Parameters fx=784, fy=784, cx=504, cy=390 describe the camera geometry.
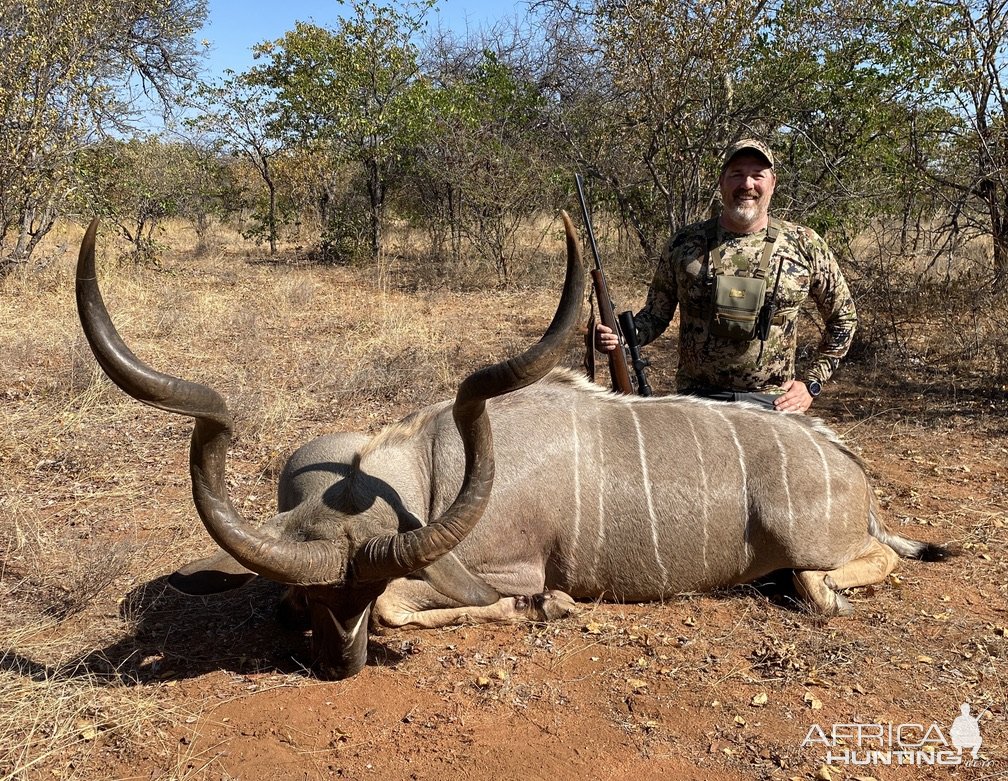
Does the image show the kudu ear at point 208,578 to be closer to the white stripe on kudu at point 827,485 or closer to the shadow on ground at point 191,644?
the shadow on ground at point 191,644

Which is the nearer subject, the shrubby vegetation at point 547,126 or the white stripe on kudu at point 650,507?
the white stripe on kudu at point 650,507

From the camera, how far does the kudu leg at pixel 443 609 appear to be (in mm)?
3219

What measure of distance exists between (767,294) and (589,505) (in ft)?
Result: 5.06

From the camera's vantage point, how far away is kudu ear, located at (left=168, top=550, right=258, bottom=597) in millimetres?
3098

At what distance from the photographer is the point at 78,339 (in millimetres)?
7133

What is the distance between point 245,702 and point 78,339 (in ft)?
17.7

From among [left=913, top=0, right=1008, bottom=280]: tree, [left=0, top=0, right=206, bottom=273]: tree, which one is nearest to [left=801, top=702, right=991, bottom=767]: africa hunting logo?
[left=913, top=0, right=1008, bottom=280]: tree

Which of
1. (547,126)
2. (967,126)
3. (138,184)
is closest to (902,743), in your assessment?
(967,126)

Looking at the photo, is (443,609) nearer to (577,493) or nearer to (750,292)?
(577,493)

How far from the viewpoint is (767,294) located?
410cm

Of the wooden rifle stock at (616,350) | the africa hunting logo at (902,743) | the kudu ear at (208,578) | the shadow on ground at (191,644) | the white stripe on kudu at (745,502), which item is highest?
the wooden rifle stock at (616,350)

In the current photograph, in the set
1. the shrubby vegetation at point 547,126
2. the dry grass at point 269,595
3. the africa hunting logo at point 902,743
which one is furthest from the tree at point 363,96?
the africa hunting logo at point 902,743

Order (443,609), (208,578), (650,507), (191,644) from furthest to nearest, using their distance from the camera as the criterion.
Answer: (650,507)
(443,609)
(191,644)
(208,578)

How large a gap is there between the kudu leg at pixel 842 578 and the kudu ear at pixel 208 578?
241 cm
